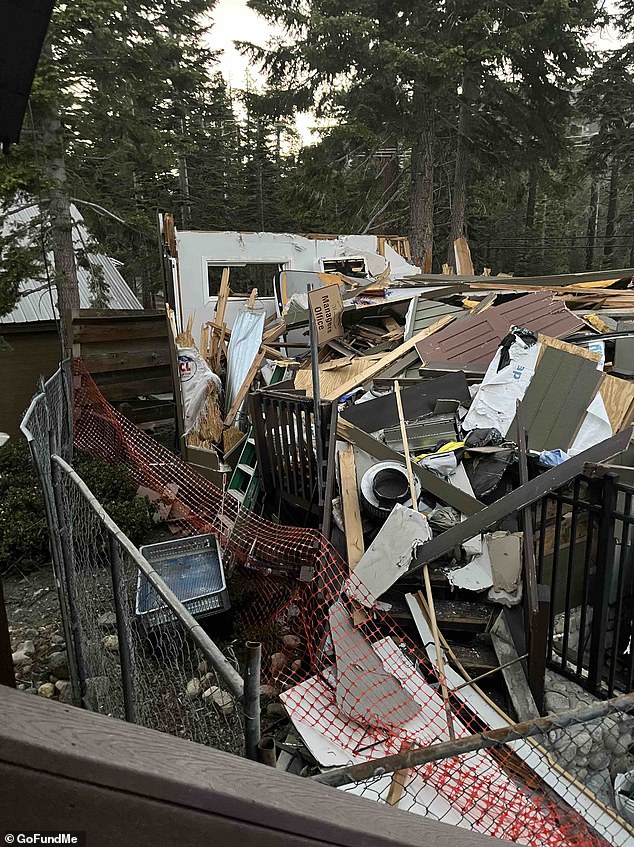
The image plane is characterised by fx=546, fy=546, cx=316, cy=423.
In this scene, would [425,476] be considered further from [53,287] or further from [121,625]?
[53,287]

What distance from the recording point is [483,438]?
17.0ft

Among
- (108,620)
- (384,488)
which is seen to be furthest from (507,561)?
(108,620)

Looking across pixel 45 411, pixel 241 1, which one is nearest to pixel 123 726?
pixel 45 411

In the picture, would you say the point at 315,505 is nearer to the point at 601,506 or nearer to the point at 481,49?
the point at 601,506

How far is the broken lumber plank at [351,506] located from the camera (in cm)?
435

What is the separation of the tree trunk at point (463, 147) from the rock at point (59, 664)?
14.7 m

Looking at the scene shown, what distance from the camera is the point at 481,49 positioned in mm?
15336

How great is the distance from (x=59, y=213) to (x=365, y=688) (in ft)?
36.8

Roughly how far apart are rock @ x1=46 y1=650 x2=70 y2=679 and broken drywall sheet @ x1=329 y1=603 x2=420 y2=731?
2.17 m

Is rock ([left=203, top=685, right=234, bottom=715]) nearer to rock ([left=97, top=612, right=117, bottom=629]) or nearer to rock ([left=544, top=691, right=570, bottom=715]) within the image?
rock ([left=97, top=612, right=117, bottom=629])

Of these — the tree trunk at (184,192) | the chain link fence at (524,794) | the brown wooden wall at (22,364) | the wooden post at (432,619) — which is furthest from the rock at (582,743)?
the tree trunk at (184,192)

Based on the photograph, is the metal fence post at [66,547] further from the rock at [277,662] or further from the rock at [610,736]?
the rock at [610,736]

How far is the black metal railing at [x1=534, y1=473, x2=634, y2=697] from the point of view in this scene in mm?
3664

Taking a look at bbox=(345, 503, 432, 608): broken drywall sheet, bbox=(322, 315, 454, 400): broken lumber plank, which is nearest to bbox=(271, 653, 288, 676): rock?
bbox=(345, 503, 432, 608): broken drywall sheet
